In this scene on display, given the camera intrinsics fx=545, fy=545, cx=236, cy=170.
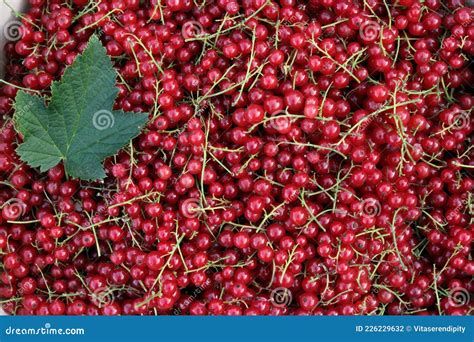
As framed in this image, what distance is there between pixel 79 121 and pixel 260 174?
0.46m

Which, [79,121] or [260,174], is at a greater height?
[79,121]

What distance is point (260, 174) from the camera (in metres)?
1.33

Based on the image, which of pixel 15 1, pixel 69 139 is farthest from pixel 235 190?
pixel 15 1

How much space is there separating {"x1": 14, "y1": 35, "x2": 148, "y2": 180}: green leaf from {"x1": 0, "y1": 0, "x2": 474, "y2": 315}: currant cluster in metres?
0.05

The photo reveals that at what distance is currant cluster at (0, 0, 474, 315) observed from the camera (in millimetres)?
1257

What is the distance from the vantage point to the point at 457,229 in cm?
130

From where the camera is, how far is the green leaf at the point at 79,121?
129 cm

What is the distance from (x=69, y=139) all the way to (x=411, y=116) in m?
0.83

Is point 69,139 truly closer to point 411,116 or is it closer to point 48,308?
point 48,308

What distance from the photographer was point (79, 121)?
1321 millimetres

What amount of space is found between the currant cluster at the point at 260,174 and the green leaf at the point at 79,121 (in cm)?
5

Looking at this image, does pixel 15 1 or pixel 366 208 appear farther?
pixel 15 1

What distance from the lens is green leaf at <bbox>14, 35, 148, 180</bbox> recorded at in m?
1.29

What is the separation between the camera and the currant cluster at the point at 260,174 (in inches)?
49.5
